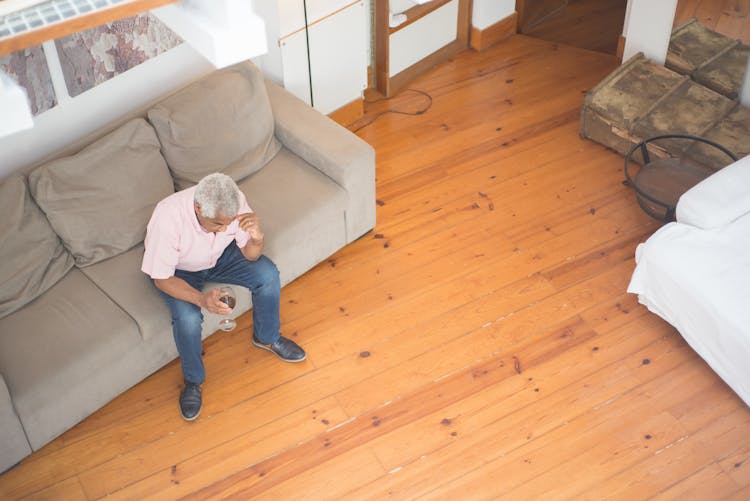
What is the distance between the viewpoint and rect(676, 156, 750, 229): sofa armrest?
3566 mm

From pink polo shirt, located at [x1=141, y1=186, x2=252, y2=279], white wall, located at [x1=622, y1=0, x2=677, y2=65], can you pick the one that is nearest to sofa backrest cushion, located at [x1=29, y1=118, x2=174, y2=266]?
pink polo shirt, located at [x1=141, y1=186, x2=252, y2=279]

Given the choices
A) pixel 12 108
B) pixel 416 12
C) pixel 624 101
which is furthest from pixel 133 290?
pixel 624 101

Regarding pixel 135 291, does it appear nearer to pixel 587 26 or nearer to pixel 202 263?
pixel 202 263

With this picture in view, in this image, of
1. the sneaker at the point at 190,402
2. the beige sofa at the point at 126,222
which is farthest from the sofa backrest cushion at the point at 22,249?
the sneaker at the point at 190,402

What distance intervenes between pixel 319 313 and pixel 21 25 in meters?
3.05

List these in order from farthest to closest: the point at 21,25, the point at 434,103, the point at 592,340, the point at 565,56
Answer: the point at 565,56, the point at 434,103, the point at 592,340, the point at 21,25

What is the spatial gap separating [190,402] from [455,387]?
1153 millimetres

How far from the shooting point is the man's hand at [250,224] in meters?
3.24

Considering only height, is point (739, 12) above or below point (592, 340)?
above

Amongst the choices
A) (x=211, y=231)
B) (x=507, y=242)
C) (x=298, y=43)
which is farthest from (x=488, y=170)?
(x=211, y=231)

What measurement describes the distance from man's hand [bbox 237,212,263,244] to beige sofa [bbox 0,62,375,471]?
1.02 ft

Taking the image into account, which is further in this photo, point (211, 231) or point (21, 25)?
point (211, 231)

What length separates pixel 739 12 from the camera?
4.36 metres

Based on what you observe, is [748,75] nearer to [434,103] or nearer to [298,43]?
[434,103]
